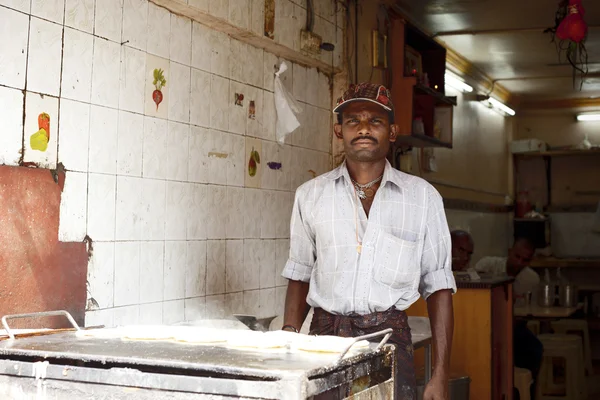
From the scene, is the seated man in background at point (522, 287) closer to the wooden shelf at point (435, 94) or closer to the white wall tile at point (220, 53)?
the wooden shelf at point (435, 94)

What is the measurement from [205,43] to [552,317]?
4.27 metres

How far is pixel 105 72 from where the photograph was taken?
3020mm

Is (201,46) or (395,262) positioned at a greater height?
(201,46)

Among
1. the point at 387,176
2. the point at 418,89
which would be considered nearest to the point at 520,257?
the point at 418,89

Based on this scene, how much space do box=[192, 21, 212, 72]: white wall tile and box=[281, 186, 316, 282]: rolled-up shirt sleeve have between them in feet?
3.26

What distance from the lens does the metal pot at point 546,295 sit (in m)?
7.02

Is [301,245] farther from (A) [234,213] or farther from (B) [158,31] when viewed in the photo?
(B) [158,31]

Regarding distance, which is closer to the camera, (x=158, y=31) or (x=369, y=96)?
(x=369, y=96)

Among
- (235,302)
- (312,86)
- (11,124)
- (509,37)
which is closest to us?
(11,124)

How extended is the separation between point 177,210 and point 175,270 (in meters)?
0.27

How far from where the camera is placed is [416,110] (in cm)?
595

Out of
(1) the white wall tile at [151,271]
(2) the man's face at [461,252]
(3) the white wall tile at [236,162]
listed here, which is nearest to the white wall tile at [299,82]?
(3) the white wall tile at [236,162]

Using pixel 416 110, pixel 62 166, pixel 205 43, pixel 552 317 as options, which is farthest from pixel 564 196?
pixel 62 166

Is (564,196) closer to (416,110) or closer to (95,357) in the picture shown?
(416,110)
